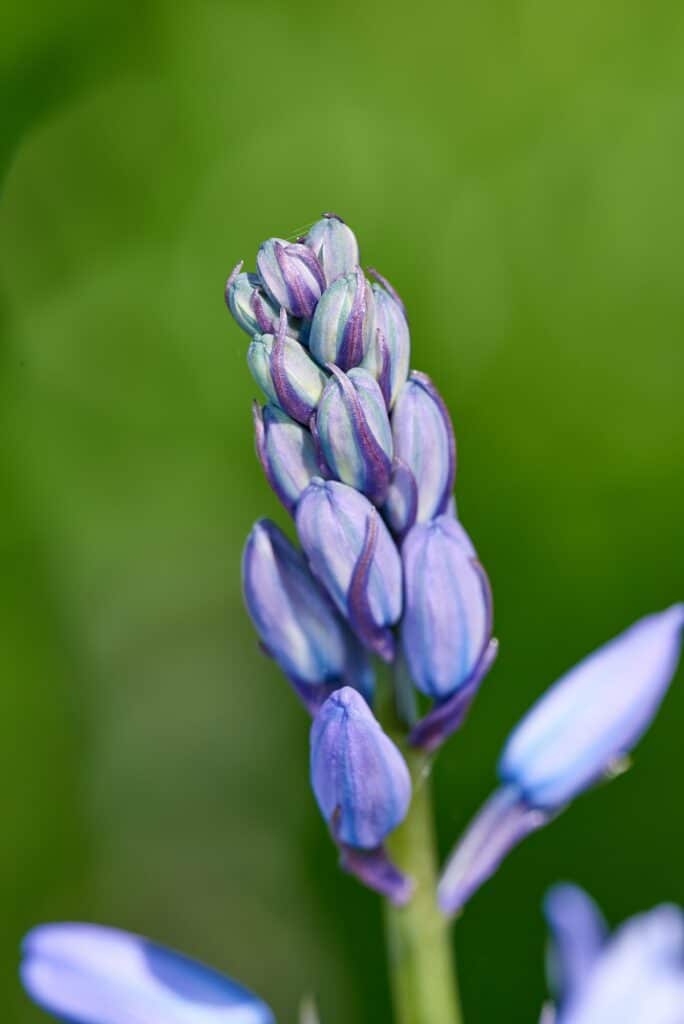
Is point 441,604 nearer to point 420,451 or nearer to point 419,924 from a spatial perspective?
point 420,451

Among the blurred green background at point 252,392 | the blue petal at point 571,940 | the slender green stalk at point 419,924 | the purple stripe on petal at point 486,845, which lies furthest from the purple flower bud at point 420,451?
the blurred green background at point 252,392

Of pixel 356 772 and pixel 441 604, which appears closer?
pixel 356 772

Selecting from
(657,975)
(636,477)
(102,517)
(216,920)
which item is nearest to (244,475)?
(102,517)

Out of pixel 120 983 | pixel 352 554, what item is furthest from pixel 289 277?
pixel 120 983

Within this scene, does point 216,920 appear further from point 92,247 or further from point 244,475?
point 92,247

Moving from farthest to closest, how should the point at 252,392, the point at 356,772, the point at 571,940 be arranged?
the point at 252,392 < the point at 571,940 < the point at 356,772

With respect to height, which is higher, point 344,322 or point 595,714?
point 344,322

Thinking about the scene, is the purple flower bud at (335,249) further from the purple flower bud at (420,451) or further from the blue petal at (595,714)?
the blue petal at (595,714)
